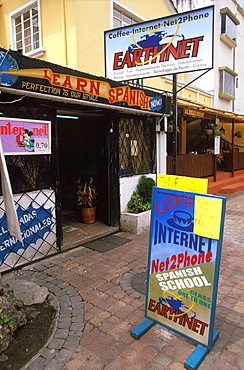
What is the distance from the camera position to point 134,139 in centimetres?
698

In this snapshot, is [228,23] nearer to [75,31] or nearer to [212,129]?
[212,129]

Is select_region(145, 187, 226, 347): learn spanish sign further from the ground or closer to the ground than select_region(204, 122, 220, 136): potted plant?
closer to the ground

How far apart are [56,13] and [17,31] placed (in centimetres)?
243

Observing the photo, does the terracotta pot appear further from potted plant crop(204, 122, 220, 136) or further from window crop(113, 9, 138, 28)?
potted plant crop(204, 122, 220, 136)

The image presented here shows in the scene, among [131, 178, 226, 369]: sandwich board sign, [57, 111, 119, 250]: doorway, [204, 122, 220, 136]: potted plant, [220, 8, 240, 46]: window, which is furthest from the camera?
[220, 8, 240, 46]: window

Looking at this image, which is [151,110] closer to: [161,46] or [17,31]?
[161,46]

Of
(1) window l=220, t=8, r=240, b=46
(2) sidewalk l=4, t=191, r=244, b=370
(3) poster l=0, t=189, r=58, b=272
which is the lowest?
(2) sidewalk l=4, t=191, r=244, b=370


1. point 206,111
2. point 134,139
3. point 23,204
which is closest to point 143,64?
point 134,139

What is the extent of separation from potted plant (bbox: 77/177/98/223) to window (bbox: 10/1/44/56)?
4876mm

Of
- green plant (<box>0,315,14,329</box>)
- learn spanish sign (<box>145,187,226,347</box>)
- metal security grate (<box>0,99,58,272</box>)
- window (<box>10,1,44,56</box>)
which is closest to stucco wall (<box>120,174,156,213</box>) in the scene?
metal security grate (<box>0,99,58,272</box>)

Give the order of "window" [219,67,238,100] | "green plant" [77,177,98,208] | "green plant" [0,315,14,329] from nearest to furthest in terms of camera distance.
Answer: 1. "green plant" [0,315,14,329]
2. "green plant" [77,177,98,208]
3. "window" [219,67,238,100]

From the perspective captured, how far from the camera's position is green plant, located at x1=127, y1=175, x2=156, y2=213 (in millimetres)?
6748

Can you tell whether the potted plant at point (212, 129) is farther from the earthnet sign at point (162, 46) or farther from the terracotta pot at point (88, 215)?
the terracotta pot at point (88, 215)

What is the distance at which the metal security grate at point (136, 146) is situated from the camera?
669 cm
